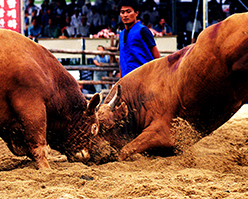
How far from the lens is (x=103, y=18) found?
1388cm

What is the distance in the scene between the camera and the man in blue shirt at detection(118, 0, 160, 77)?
16.3 ft

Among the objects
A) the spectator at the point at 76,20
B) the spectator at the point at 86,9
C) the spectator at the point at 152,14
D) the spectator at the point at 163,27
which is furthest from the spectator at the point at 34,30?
the spectator at the point at 163,27

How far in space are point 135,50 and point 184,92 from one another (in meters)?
1.26

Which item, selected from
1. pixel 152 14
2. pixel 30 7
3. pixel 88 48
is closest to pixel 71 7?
pixel 30 7

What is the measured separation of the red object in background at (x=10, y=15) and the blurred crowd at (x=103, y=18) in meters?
5.15

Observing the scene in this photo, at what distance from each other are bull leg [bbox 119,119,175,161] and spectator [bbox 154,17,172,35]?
9.32 m

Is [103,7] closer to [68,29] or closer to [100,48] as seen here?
[68,29]

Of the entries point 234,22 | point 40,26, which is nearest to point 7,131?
point 234,22

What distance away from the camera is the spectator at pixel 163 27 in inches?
516

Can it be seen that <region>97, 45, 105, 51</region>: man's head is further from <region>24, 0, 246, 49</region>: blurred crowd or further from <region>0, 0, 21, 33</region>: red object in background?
<region>0, 0, 21, 33</region>: red object in background

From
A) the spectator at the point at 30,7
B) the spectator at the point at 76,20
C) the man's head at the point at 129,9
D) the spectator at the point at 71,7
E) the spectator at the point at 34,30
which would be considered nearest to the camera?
the man's head at the point at 129,9

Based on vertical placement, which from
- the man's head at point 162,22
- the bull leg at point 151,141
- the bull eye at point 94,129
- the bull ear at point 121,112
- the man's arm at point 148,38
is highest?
the man's head at point 162,22

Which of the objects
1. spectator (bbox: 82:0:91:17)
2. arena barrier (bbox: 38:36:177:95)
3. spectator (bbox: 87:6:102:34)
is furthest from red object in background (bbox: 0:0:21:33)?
spectator (bbox: 82:0:91:17)

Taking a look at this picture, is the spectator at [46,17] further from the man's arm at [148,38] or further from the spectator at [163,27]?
the man's arm at [148,38]
